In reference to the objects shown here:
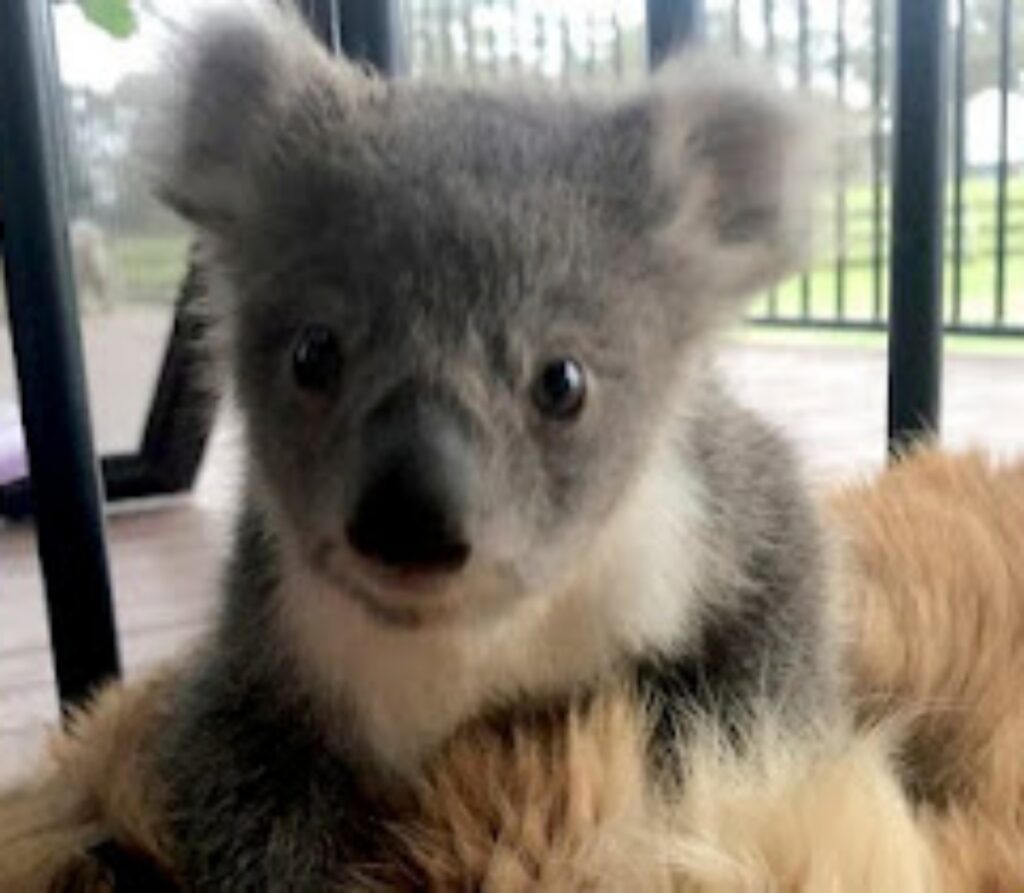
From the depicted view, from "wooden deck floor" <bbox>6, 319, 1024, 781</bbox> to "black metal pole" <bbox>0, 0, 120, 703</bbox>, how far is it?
92mm

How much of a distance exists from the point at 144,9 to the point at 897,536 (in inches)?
26.7

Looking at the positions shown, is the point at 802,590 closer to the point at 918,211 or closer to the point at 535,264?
the point at 535,264

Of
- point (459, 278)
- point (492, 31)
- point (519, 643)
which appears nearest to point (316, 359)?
point (459, 278)

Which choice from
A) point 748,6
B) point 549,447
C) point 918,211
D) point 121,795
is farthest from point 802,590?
point 748,6

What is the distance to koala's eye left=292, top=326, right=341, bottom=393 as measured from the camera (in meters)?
0.84

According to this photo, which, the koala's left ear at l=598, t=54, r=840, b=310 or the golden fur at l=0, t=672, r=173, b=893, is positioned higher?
the koala's left ear at l=598, t=54, r=840, b=310

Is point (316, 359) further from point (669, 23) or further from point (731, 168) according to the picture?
point (669, 23)

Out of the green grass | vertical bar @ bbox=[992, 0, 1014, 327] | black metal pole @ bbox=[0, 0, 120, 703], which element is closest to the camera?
black metal pole @ bbox=[0, 0, 120, 703]

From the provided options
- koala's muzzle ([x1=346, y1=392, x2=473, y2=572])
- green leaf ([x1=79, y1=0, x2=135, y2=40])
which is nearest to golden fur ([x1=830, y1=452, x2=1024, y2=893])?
koala's muzzle ([x1=346, y1=392, x2=473, y2=572])

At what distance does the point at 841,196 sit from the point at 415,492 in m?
0.42

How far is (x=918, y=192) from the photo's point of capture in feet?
4.80

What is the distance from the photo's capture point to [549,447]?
0.84 meters

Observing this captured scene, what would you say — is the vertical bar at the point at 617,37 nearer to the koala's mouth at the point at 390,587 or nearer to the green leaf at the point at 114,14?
the green leaf at the point at 114,14

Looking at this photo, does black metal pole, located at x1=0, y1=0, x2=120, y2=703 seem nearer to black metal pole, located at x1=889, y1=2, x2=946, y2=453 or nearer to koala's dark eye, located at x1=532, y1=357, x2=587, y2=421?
koala's dark eye, located at x1=532, y1=357, x2=587, y2=421
